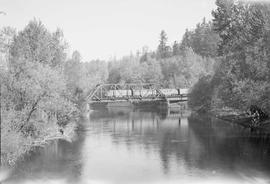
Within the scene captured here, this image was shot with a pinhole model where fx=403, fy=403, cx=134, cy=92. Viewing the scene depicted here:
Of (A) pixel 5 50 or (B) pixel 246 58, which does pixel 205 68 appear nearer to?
(B) pixel 246 58

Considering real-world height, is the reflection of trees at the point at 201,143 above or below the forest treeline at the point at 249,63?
below

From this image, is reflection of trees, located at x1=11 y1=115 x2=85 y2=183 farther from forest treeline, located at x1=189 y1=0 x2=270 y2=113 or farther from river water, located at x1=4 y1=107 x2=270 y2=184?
forest treeline, located at x1=189 y1=0 x2=270 y2=113

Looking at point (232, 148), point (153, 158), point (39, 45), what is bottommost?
point (153, 158)

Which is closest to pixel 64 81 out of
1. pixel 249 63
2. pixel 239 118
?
pixel 249 63

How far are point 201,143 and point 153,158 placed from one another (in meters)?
12.1

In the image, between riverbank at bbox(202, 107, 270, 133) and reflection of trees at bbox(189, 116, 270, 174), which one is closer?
reflection of trees at bbox(189, 116, 270, 174)

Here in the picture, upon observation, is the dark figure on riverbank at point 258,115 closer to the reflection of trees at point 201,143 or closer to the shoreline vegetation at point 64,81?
the shoreline vegetation at point 64,81

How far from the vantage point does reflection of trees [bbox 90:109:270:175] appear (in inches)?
1738

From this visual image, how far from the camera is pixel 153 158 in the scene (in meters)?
47.2

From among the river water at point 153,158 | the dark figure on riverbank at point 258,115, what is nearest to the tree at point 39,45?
the river water at point 153,158

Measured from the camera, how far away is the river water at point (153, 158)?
127 ft

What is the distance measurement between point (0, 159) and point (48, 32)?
40.2m

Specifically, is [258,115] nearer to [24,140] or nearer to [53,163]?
[53,163]

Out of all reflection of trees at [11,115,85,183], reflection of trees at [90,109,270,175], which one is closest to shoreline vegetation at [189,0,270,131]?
reflection of trees at [90,109,270,175]
